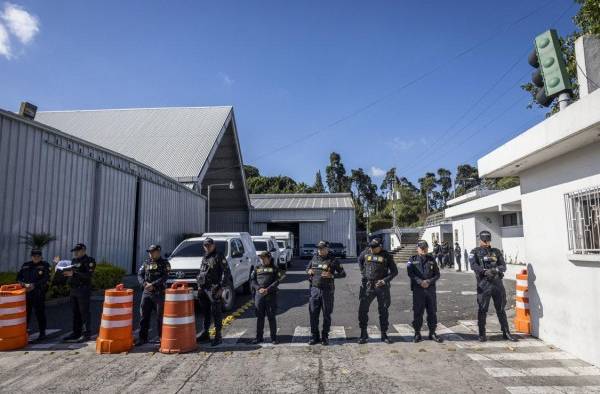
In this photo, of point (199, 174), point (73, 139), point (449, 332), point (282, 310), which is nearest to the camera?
point (449, 332)

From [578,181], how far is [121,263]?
17.8m

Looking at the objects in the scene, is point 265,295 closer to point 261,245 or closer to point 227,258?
point 227,258

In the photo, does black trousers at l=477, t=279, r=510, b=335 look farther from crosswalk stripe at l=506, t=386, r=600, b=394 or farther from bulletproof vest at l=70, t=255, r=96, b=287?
bulletproof vest at l=70, t=255, r=96, b=287

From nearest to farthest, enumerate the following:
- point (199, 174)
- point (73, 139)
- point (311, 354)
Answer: point (311, 354) → point (73, 139) → point (199, 174)

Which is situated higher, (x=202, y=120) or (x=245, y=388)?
(x=202, y=120)

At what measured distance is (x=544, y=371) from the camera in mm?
5562

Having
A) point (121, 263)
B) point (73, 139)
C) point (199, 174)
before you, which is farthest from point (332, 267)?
point (199, 174)

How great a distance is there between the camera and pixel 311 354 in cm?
647

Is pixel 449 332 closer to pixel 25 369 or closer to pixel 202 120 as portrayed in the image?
pixel 25 369

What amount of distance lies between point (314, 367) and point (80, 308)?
474 cm

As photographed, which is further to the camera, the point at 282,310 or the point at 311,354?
the point at 282,310

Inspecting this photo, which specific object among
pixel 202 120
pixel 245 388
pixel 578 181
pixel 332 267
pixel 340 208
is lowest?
pixel 245 388

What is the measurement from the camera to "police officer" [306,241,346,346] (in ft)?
23.5

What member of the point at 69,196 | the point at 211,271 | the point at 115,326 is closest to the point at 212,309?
the point at 211,271
